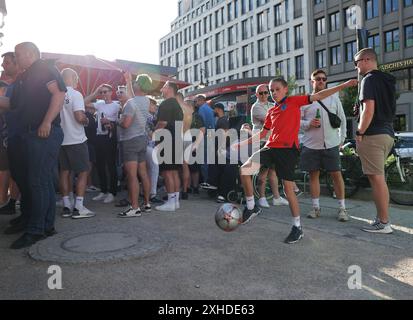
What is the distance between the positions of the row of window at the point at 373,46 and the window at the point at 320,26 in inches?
81.8

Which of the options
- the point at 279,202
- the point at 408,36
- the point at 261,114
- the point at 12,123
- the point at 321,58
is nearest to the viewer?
the point at 12,123

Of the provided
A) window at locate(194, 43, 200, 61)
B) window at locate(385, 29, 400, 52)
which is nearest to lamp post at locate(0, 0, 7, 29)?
window at locate(385, 29, 400, 52)

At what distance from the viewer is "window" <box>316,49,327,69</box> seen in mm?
45438

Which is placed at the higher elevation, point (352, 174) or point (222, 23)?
point (222, 23)

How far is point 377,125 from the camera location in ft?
15.3

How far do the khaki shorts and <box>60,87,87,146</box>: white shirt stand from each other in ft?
12.1

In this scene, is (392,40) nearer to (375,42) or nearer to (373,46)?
(375,42)

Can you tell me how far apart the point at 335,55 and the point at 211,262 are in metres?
44.6

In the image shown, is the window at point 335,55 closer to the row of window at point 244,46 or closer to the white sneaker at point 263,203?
the row of window at point 244,46

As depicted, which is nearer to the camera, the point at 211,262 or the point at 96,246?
the point at 211,262

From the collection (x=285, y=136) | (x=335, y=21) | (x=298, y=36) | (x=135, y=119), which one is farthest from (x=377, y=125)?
(x=298, y=36)

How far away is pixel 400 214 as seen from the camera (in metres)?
5.59

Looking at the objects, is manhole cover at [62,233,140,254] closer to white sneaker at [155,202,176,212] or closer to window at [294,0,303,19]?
white sneaker at [155,202,176,212]
